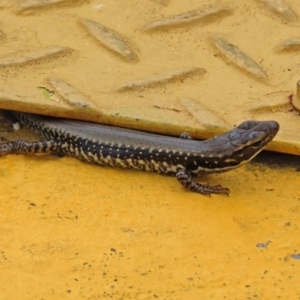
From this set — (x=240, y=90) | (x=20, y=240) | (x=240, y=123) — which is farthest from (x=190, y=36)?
(x=20, y=240)

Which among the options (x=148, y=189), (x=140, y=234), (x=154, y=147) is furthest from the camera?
(x=154, y=147)

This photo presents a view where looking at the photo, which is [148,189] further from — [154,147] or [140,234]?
[140,234]

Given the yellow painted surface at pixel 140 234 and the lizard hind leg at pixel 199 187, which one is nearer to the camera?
the yellow painted surface at pixel 140 234

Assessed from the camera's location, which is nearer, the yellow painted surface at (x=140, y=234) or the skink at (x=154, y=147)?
the yellow painted surface at (x=140, y=234)

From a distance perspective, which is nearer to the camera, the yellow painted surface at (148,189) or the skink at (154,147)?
the yellow painted surface at (148,189)

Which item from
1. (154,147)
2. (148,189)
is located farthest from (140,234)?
(154,147)

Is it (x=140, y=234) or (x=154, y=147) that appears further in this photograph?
(x=154, y=147)
